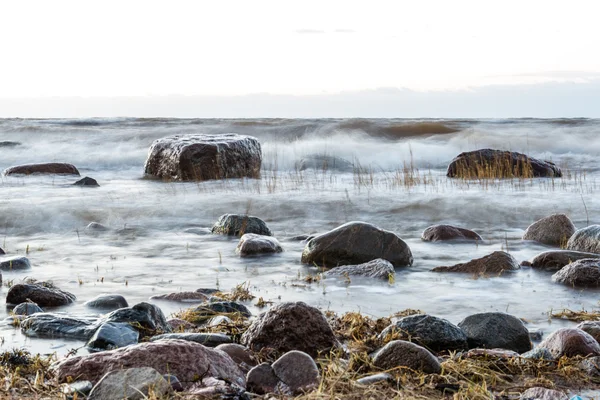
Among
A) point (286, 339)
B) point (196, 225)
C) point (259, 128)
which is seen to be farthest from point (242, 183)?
point (259, 128)

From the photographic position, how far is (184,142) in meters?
15.1

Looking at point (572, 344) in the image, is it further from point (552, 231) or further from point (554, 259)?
point (552, 231)

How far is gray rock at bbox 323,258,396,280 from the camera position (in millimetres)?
6172

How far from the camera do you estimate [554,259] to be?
6.60 metres

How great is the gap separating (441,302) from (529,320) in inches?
27.7

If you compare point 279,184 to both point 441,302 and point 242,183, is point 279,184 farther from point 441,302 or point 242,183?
point 441,302

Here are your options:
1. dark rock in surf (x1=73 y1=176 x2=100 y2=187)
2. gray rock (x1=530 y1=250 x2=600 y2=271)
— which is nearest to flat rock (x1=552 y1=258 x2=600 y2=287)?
gray rock (x1=530 y1=250 x2=600 y2=271)

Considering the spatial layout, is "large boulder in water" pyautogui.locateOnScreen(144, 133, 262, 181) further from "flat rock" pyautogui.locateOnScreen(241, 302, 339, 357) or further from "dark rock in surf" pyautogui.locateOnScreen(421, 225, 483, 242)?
"flat rock" pyautogui.locateOnScreen(241, 302, 339, 357)

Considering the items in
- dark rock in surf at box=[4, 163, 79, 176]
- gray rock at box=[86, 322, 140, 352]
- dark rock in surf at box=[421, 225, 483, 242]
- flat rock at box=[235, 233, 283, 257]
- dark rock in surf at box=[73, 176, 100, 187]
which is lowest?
dark rock in surf at box=[421, 225, 483, 242]

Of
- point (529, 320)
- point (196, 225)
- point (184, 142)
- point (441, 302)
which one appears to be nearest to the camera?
point (529, 320)

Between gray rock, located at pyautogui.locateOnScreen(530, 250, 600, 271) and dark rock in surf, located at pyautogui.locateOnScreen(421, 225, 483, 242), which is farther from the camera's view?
dark rock in surf, located at pyautogui.locateOnScreen(421, 225, 483, 242)

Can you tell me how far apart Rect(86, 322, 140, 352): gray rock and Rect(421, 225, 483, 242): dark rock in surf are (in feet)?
16.4

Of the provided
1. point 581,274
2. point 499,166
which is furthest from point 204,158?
point 581,274

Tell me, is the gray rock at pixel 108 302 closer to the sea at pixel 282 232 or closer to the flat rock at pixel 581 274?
the sea at pixel 282 232
